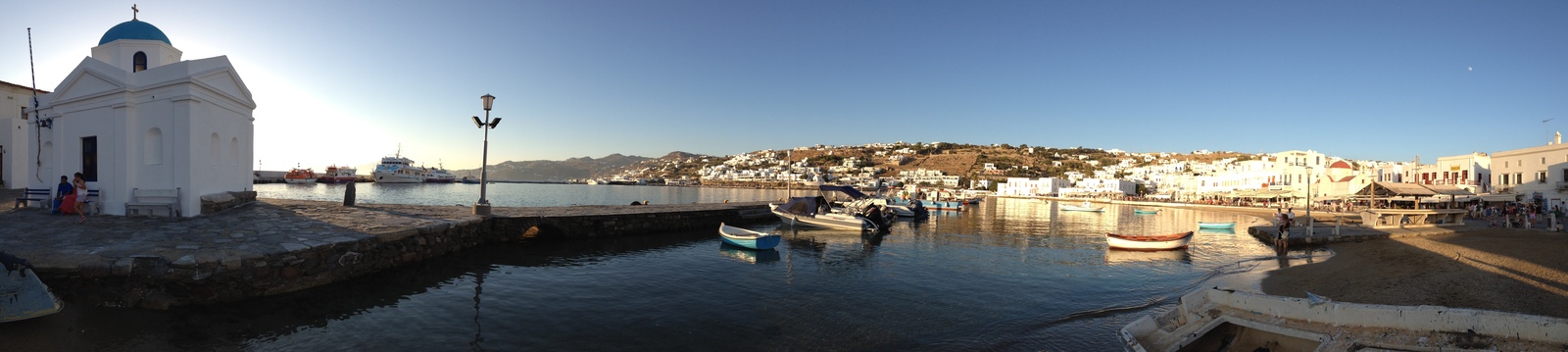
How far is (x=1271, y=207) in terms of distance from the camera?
171 ft

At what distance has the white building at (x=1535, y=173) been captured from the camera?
31703 millimetres

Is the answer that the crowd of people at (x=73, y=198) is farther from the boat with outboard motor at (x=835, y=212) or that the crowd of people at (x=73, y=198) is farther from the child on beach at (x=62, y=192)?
the boat with outboard motor at (x=835, y=212)

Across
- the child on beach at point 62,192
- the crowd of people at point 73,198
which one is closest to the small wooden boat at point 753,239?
the crowd of people at point 73,198

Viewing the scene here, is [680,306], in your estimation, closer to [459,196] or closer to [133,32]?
[133,32]

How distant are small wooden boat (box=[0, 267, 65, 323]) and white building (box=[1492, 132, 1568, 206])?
2137 inches

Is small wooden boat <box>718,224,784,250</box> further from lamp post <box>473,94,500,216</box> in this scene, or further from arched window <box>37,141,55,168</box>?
arched window <box>37,141,55,168</box>

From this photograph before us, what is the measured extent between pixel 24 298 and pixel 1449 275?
2193 centimetres

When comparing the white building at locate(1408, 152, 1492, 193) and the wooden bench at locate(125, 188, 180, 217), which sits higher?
the white building at locate(1408, 152, 1492, 193)

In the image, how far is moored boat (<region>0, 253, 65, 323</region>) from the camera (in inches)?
266

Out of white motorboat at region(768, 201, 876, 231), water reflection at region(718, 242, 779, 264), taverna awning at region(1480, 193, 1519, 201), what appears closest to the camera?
water reflection at region(718, 242, 779, 264)

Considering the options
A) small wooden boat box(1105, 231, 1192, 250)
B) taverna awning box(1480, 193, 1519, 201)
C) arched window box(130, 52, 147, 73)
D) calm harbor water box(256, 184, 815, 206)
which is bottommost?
calm harbor water box(256, 184, 815, 206)

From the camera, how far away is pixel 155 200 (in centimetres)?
1170

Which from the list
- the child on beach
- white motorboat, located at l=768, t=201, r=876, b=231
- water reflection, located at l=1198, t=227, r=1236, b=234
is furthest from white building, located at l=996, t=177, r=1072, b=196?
the child on beach

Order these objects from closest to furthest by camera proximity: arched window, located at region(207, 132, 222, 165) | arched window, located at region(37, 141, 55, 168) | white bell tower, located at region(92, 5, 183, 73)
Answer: arched window, located at region(207, 132, 222, 165), arched window, located at region(37, 141, 55, 168), white bell tower, located at region(92, 5, 183, 73)
